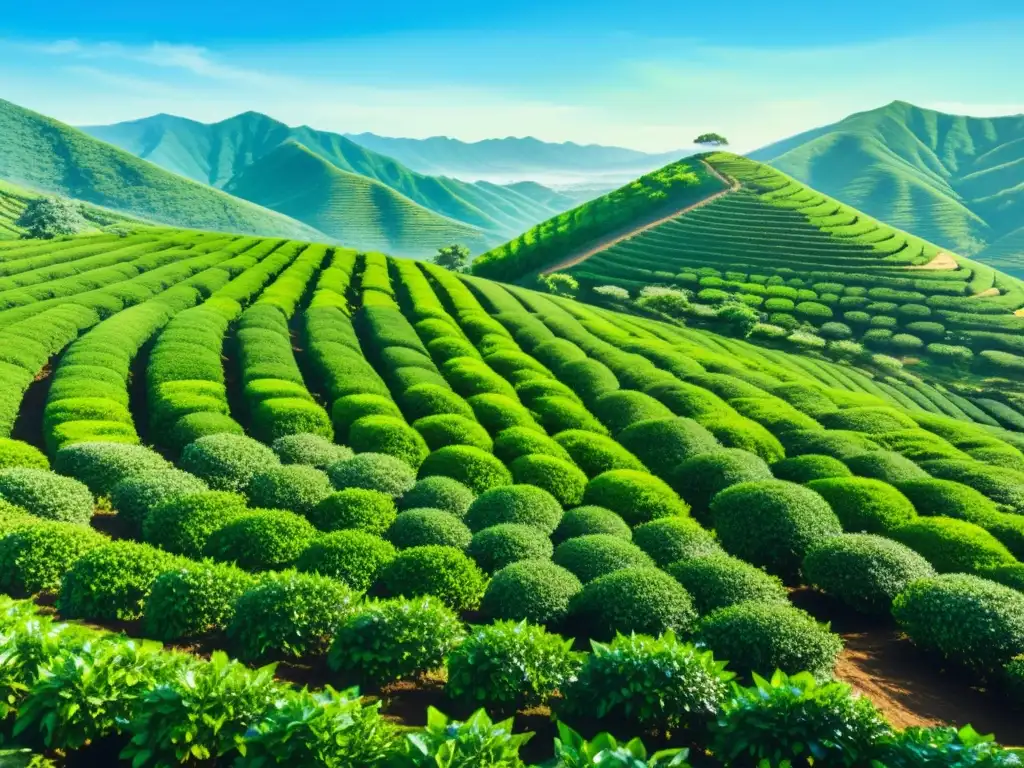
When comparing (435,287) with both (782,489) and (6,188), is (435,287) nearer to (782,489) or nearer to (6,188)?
(782,489)

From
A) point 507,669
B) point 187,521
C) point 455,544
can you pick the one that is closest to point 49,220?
point 187,521

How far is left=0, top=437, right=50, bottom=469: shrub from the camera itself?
1550 cm

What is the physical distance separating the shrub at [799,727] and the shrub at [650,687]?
555 millimetres

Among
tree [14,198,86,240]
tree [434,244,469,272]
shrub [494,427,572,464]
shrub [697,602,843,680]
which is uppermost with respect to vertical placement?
tree [14,198,86,240]

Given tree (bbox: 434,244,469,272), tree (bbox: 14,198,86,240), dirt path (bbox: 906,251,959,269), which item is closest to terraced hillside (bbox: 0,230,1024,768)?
dirt path (bbox: 906,251,959,269)

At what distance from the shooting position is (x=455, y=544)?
1366cm

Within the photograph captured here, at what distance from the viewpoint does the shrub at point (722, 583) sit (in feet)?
37.6

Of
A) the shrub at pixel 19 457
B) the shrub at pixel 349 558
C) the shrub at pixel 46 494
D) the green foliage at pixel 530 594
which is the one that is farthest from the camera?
the shrub at pixel 19 457

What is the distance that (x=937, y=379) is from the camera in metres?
55.8

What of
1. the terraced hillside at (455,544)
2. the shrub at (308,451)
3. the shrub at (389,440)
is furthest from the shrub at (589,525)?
the shrub at (308,451)

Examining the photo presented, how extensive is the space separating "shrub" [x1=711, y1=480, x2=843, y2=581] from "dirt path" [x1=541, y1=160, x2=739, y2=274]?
225 ft

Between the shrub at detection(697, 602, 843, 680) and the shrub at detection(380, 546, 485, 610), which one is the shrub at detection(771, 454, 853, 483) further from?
the shrub at detection(380, 546, 485, 610)

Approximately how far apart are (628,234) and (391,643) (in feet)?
286

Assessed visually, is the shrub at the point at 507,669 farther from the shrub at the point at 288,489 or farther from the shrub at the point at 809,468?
the shrub at the point at 809,468
